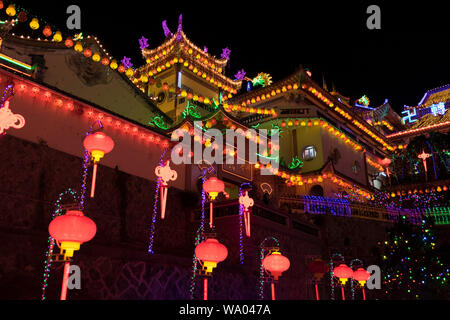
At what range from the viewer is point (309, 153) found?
66.9 feet

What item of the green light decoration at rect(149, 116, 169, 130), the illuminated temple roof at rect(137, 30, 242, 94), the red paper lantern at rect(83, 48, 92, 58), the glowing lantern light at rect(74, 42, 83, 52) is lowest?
the green light decoration at rect(149, 116, 169, 130)

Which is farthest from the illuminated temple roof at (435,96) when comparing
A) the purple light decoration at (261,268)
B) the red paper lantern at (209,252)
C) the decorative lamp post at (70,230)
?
the decorative lamp post at (70,230)

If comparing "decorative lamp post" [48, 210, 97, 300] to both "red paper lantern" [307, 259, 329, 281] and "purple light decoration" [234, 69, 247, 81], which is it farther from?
"purple light decoration" [234, 69, 247, 81]

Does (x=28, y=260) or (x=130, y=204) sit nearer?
(x=28, y=260)

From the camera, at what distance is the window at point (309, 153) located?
20203 mm

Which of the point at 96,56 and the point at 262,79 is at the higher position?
the point at 262,79

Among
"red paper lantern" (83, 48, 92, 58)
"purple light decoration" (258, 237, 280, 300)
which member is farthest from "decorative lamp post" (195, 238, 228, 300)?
"red paper lantern" (83, 48, 92, 58)

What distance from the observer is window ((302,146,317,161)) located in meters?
20.2

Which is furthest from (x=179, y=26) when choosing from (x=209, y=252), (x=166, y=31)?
(x=209, y=252)

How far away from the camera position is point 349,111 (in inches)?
889

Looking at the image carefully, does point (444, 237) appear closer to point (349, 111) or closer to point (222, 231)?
point (349, 111)

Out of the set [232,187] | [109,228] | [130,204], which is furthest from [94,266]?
[232,187]

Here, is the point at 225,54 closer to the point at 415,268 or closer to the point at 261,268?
the point at 261,268
